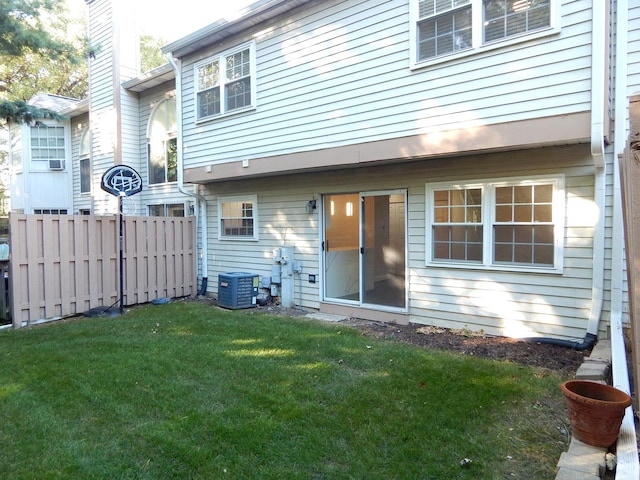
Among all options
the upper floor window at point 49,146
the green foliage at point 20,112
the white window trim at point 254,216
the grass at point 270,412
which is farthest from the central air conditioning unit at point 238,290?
the upper floor window at point 49,146

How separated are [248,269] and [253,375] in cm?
491

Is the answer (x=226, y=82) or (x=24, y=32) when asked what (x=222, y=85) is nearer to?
(x=226, y=82)

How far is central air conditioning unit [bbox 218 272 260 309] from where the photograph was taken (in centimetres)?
836

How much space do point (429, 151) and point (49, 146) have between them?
13.5 meters

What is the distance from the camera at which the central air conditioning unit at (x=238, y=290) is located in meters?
8.36

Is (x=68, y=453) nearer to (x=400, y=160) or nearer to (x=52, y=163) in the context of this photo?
(x=400, y=160)

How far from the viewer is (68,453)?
10.0ft

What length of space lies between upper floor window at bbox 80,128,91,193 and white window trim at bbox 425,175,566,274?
1138 centimetres

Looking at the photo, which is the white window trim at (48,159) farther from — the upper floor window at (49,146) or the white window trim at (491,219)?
the white window trim at (491,219)

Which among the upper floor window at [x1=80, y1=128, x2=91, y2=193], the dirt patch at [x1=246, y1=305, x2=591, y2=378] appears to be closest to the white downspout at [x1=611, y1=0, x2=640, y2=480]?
the dirt patch at [x1=246, y1=305, x2=591, y2=378]

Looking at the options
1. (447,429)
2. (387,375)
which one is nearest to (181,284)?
(387,375)

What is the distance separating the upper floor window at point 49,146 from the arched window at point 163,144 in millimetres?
4633

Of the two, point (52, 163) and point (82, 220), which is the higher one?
point (52, 163)

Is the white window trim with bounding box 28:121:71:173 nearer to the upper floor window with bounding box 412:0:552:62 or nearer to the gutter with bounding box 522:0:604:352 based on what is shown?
the upper floor window with bounding box 412:0:552:62
